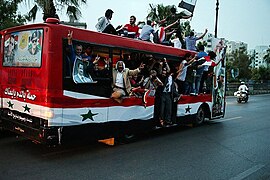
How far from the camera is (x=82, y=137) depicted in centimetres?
607

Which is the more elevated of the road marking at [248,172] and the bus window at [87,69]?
the bus window at [87,69]

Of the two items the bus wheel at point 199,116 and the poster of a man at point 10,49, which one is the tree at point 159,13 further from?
the poster of a man at point 10,49

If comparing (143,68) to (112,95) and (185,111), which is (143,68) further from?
(185,111)

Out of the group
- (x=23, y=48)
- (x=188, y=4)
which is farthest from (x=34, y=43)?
(x=188, y=4)

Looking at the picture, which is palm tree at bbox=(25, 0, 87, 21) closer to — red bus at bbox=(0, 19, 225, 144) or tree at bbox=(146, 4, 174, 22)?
red bus at bbox=(0, 19, 225, 144)

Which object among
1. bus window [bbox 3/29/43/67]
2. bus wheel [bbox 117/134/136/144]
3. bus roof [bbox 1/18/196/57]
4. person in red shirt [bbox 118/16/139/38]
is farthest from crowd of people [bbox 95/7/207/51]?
bus wheel [bbox 117/134/136/144]

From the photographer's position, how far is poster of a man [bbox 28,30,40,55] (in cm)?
570

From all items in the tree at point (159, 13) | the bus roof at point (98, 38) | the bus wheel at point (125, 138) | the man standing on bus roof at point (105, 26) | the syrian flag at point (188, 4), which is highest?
the tree at point (159, 13)

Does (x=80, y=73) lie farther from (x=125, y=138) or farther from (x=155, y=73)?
(x=155, y=73)

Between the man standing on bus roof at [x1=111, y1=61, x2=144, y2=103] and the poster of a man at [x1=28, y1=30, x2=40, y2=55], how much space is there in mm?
1860

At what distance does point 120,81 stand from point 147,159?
1940 millimetres

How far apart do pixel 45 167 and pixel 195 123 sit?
20.4ft

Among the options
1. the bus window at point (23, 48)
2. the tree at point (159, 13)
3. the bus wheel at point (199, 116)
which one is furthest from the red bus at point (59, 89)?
the tree at point (159, 13)

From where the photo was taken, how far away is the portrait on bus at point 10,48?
643 cm
